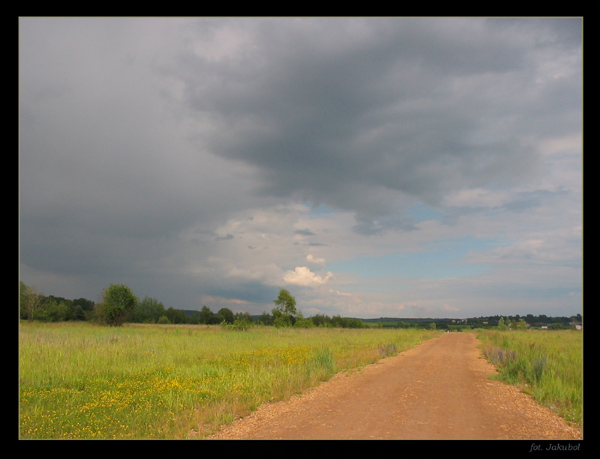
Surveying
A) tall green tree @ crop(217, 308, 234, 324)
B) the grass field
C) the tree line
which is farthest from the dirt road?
tall green tree @ crop(217, 308, 234, 324)

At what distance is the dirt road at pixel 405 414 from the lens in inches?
269

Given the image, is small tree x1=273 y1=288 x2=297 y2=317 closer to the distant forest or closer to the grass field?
the distant forest

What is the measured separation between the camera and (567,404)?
921cm

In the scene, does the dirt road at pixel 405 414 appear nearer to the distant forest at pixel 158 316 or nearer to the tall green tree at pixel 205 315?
the distant forest at pixel 158 316

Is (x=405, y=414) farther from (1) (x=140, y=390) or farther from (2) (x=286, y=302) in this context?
(2) (x=286, y=302)

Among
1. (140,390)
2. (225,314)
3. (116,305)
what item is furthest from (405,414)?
(225,314)

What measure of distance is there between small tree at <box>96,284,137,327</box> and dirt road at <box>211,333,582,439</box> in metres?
52.8

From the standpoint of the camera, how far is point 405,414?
784 cm
